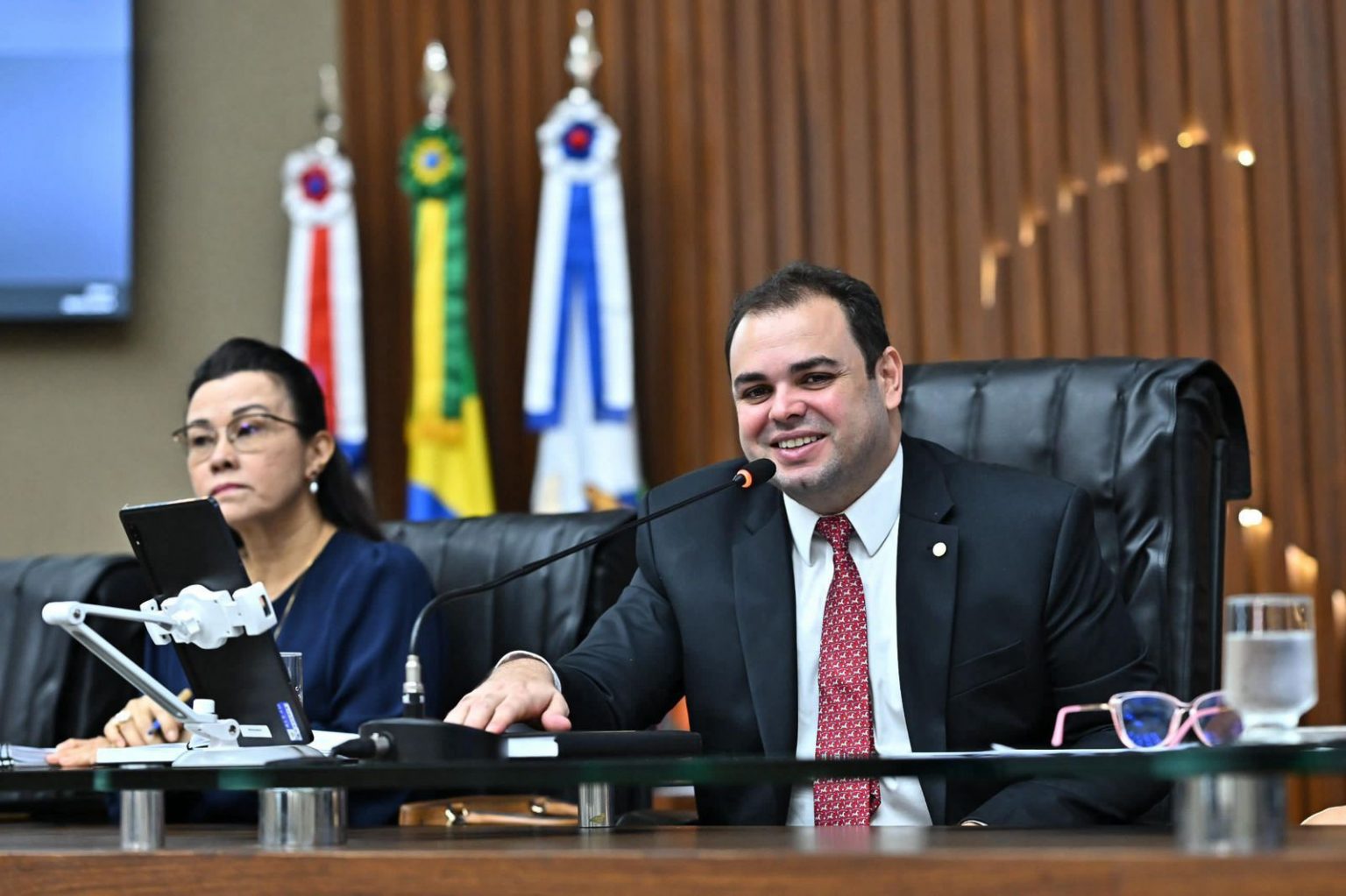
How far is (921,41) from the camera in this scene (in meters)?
4.11

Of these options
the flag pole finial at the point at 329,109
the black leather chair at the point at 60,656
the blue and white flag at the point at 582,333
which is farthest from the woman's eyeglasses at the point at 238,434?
the flag pole finial at the point at 329,109

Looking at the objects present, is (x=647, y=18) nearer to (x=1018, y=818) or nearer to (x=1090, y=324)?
(x=1090, y=324)

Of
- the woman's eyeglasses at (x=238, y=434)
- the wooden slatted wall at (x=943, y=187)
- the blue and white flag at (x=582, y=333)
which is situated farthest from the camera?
the blue and white flag at (x=582, y=333)

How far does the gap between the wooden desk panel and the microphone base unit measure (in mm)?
70

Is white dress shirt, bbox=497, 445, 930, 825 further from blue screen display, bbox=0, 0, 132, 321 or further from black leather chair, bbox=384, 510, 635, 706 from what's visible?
blue screen display, bbox=0, 0, 132, 321

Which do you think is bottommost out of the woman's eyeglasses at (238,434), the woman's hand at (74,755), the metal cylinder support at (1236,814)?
the woman's hand at (74,755)

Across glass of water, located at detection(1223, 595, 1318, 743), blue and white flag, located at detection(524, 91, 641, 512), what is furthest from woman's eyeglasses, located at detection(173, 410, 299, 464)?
glass of water, located at detection(1223, 595, 1318, 743)

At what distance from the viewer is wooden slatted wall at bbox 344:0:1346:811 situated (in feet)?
12.3

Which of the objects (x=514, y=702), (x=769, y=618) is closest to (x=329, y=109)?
(x=769, y=618)

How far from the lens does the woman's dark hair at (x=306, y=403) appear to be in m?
2.94

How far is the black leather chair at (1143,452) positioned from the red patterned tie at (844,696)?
1.22 ft

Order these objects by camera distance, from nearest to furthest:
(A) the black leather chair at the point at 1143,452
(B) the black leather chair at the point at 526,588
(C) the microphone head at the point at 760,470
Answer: (C) the microphone head at the point at 760,470 → (A) the black leather chair at the point at 1143,452 → (B) the black leather chair at the point at 526,588

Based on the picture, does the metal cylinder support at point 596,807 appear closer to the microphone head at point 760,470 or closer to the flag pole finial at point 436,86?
the microphone head at point 760,470

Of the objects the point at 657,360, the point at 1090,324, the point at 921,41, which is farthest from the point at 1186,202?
the point at 657,360
